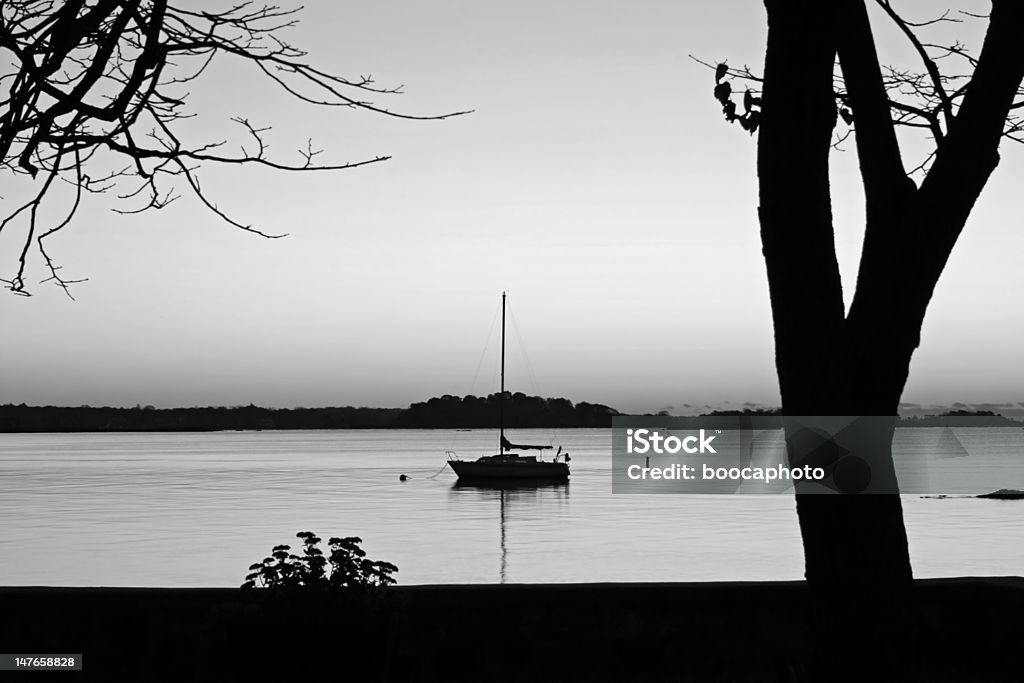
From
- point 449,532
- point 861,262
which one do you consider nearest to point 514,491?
point 449,532

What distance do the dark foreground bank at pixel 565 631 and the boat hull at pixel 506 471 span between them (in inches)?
2770

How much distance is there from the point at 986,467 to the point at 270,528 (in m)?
103

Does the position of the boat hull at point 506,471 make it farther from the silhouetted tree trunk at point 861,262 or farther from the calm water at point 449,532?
the silhouetted tree trunk at point 861,262

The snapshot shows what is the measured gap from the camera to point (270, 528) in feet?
165

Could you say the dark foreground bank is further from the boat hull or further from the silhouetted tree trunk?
the boat hull

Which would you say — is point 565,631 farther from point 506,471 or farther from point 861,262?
point 506,471

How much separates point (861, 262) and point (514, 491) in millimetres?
77740

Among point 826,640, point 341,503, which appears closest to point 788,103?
point 826,640

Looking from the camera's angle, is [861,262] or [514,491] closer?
[861,262]

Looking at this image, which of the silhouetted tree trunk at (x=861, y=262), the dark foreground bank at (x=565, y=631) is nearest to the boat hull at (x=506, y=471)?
the dark foreground bank at (x=565, y=631)

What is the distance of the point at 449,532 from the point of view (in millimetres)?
50062

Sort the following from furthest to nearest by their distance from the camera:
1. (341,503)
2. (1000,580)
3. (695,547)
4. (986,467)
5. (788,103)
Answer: (986,467) < (341,503) < (695,547) < (1000,580) < (788,103)

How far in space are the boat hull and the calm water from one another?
135 centimetres

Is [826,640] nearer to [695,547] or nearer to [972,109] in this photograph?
[972,109]
